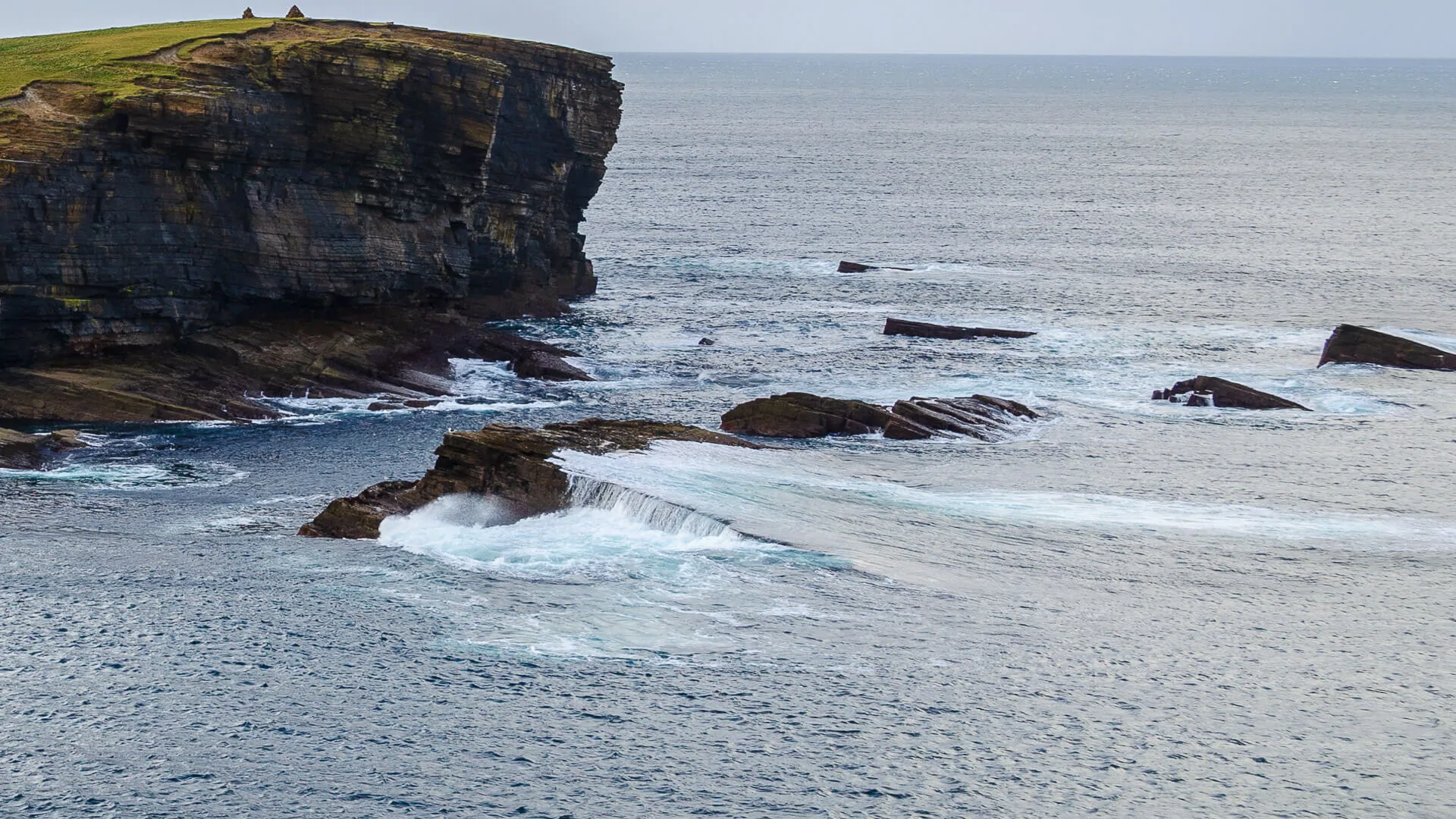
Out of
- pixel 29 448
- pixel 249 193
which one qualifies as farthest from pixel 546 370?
pixel 29 448

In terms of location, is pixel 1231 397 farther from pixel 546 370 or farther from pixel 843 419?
pixel 546 370

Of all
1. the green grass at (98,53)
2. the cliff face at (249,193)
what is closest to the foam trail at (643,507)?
the cliff face at (249,193)

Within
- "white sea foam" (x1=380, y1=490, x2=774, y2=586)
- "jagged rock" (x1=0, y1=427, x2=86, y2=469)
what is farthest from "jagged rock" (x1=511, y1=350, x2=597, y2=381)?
"white sea foam" (x1=380, y1=490, x2=774, y2=586)

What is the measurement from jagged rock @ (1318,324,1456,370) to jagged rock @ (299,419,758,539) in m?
46.9

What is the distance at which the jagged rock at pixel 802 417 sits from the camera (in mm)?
66062

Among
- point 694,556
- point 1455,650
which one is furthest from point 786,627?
point 1455,650

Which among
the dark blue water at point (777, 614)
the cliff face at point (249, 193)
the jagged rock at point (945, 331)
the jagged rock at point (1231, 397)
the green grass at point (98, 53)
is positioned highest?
the green grass at point (98, 53)

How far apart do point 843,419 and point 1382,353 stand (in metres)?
33.1

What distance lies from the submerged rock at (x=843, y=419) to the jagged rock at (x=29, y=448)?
88.8 feet

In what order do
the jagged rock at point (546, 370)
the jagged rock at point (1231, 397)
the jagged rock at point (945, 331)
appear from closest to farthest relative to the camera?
the jagged rock at point (1231, 397), the jagged rock at point (546, 370), the jagged rock at point (945, 331)

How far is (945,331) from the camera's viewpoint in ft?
296

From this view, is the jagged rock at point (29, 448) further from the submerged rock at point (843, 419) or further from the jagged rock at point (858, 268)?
the jagged rock at point (858, 268)

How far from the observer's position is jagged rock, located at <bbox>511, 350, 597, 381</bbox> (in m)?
77.6

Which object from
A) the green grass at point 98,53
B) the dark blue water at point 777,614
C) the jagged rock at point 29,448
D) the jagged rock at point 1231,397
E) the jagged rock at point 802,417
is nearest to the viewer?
the dark blue water at point 777,614
